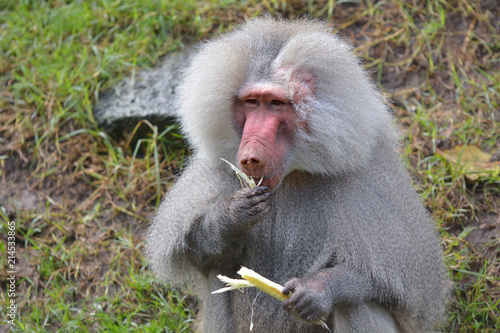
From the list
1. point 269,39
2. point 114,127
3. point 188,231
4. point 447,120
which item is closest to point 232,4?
point 114,127

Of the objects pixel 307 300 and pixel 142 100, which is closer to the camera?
pixel 307 300

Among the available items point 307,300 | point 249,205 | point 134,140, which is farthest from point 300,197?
point 134,140

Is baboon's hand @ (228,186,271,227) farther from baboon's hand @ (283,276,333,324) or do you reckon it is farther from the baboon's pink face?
baboon's hand @ (283,276,333,324)

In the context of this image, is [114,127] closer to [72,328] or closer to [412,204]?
[72,328]

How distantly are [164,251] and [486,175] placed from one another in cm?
273

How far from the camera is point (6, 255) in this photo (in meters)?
5.12

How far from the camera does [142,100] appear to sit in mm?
5688

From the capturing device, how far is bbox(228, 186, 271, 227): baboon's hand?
3.25 metres

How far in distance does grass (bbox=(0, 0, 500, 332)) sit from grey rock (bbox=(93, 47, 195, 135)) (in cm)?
10

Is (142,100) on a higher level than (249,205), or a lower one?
lower

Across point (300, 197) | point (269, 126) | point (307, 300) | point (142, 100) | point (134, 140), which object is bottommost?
point (134, 140)

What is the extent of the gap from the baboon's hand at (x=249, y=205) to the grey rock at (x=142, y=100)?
2.37 metres

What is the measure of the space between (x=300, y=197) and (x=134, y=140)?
8.42 ft

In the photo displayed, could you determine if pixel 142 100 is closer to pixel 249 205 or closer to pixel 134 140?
pixel 134 140
